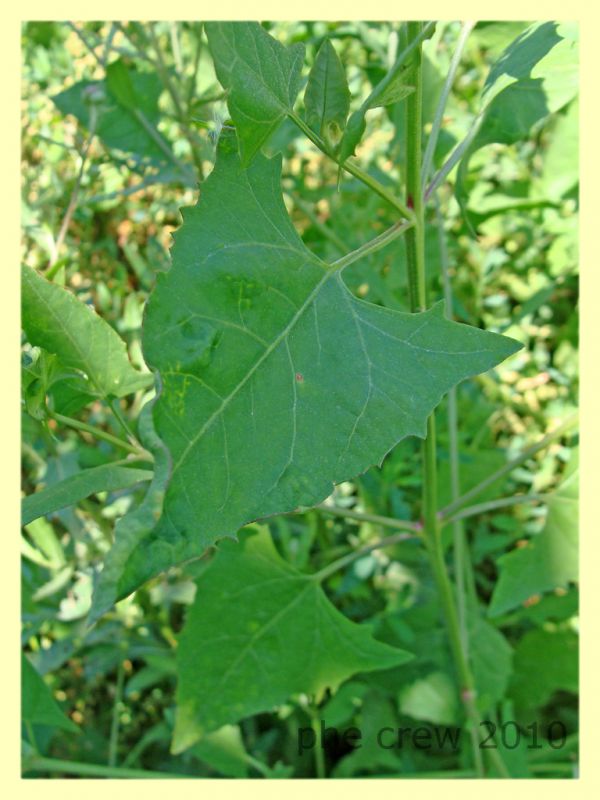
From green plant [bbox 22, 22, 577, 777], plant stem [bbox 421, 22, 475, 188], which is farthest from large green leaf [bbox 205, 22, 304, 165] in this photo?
plant stem [bbox 421, 22, 475, 188]

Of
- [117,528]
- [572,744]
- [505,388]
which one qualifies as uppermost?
[505,388]

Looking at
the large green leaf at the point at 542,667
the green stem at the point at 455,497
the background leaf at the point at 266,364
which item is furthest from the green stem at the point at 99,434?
the large green leaf at the point at 542,667

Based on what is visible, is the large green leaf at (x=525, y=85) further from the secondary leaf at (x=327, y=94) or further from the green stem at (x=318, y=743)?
the green stem at (x=318, y=743)

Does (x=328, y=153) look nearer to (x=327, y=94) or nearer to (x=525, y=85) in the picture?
(x=327, y=94)

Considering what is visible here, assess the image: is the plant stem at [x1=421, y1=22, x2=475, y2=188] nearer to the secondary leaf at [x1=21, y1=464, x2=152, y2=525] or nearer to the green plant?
the green plant

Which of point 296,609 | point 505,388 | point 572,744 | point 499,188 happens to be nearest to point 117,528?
point 296,609

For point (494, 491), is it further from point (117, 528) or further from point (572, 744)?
point (117, 528)
